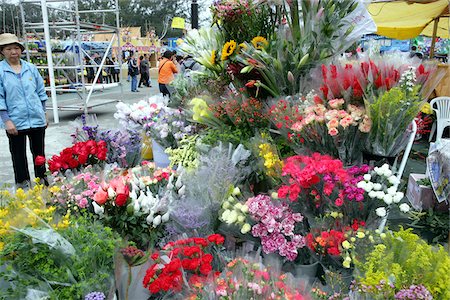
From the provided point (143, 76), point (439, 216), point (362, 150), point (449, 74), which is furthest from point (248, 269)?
point (143, 76)

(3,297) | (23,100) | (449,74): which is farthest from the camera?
(449,74)

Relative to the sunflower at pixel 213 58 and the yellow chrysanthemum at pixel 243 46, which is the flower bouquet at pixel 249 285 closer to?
the yellow chrysanthemum at pixel 243 46

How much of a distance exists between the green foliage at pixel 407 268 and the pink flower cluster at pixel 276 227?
1.77ft

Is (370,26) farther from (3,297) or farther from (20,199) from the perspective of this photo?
(3,297)

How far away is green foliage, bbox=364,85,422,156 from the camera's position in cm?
216

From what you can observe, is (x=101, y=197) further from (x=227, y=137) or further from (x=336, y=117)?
(x=336, y=117)

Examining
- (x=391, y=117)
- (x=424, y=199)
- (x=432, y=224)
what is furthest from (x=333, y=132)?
(x=424, y=199)

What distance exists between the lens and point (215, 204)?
2264 millimetres

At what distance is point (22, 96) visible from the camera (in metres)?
4.22

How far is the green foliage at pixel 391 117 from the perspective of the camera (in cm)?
216

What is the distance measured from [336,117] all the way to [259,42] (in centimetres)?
109

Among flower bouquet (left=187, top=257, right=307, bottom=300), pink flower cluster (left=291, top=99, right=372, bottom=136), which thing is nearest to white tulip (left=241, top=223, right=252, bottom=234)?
flower bouquet (left=187, top=257, right=307, bottom=300)

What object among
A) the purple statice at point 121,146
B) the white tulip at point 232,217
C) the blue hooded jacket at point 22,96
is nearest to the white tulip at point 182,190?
the white tulip at point 232,217

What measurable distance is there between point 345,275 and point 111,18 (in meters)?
48.5
